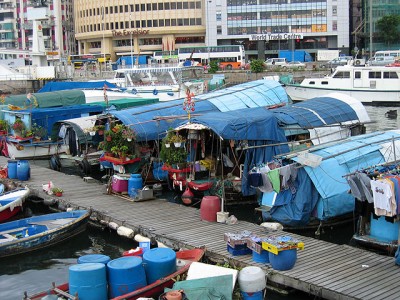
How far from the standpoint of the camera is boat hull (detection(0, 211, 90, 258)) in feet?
56.8

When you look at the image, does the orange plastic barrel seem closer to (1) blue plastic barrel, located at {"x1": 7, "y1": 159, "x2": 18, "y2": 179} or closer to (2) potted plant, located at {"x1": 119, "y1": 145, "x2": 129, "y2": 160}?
(2) potted plant, located at {"x1": 119, "y1": 145, "x2": 129, "y2": 160}

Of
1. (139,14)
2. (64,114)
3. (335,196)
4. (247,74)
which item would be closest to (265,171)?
(335,196)

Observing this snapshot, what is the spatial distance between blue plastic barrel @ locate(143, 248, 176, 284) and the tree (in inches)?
3566

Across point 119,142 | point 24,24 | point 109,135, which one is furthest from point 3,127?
point 24,24

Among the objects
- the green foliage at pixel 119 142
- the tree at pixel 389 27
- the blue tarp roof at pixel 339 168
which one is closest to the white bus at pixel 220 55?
the tree at pixel 389 27

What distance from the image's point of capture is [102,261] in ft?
43.0

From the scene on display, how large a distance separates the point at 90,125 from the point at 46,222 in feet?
36.0

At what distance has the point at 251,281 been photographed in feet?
40.3

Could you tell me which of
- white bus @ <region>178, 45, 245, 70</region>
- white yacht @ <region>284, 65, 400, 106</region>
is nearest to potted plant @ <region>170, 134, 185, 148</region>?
white yacht @ <region>284, 65, 400, 106</region>

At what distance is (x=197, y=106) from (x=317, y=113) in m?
5.51

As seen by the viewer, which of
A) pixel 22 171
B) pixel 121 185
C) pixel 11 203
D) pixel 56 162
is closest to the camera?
pixel 11 203

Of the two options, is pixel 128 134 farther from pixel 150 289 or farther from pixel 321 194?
pixel 150 289

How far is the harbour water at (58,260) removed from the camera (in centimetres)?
1544

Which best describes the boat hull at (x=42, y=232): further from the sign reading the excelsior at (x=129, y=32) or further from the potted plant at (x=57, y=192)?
the sign reading the excelsior at (x=129, y=32)
